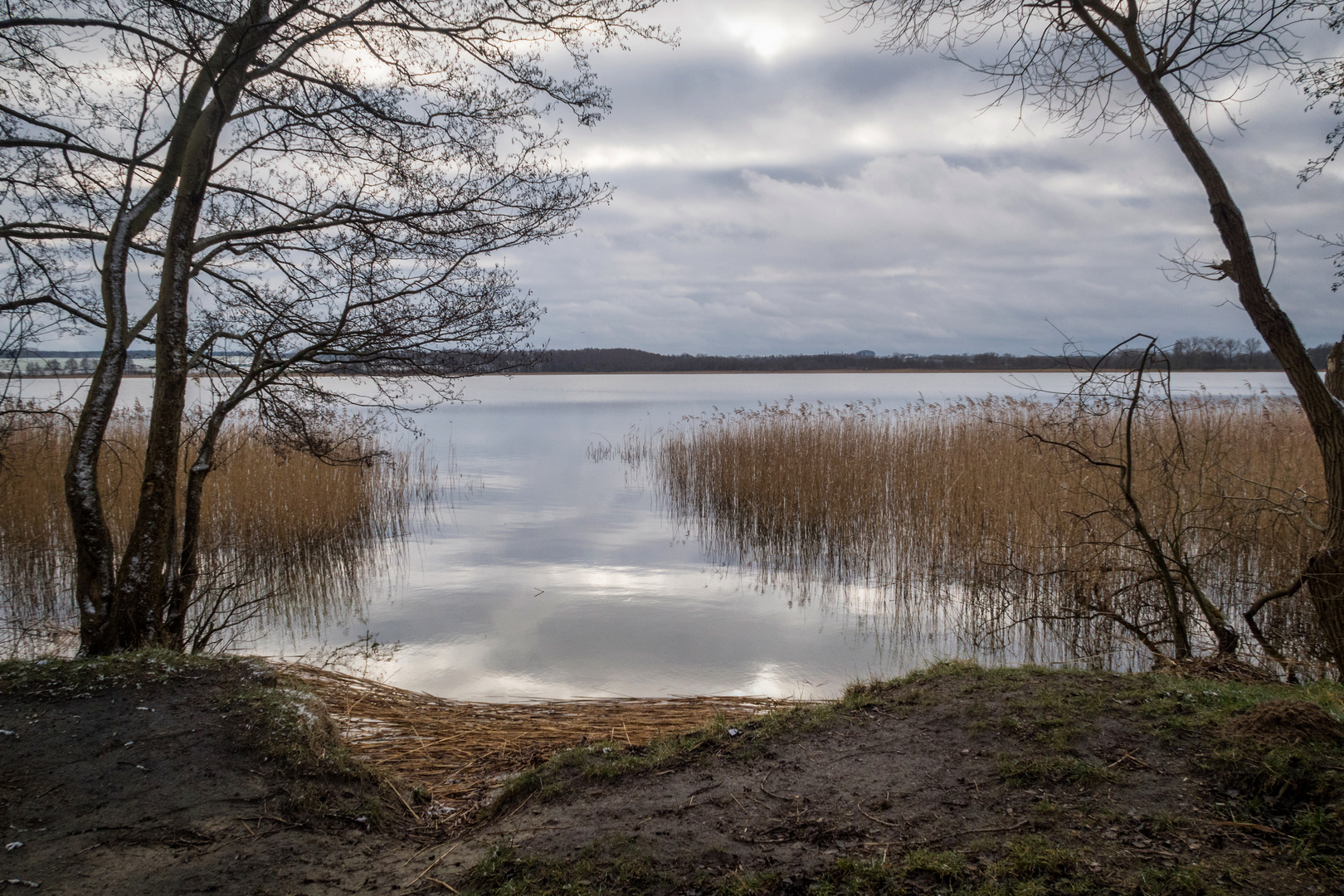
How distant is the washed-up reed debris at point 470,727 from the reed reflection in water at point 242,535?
2274 millimetres

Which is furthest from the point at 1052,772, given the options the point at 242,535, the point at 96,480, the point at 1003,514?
the point at 242,535

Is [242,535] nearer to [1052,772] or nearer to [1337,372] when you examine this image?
[1052,772]

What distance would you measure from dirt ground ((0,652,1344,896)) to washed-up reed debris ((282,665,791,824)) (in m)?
0.54

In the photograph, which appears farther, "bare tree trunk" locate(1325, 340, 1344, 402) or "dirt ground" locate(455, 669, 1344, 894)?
"bare tree trunk" locate(1325, 340, 1344, 402)

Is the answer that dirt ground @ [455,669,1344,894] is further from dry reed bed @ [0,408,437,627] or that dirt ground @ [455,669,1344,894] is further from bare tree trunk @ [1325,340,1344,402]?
dry reed bed @ [0,408,437,627]

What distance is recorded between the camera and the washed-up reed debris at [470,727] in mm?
3549

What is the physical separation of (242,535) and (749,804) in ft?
29.1

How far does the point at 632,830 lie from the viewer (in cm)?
245

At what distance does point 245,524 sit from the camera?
30.8 feet

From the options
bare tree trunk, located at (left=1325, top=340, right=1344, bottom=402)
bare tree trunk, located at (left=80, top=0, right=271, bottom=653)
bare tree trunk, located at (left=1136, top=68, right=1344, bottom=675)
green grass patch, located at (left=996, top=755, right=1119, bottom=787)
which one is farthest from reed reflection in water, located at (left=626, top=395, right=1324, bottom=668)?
bare tree trunk, located at (left=80, top=0, right=271, bottom=653)

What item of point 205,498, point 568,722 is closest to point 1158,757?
point 568,722

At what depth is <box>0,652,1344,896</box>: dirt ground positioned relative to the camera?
2119 mm

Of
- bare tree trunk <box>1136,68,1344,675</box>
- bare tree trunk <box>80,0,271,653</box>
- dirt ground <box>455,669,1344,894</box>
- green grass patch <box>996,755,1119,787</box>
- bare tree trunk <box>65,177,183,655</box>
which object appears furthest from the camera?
bare tree trunk <box>80,0,271,653</box>

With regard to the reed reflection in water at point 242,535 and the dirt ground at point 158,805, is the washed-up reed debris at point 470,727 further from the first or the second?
the reed reflection in water at point 242,535
